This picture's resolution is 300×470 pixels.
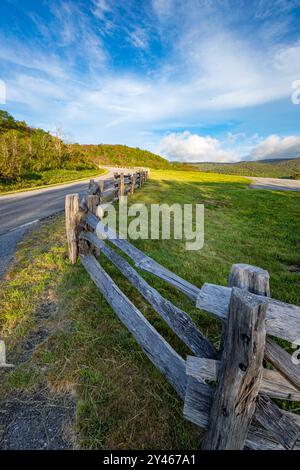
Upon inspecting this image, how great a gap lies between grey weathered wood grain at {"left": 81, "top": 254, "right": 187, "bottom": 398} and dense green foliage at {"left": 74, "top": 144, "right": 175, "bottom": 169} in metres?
67.1

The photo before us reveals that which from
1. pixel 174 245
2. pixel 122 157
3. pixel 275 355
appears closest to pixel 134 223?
pixel 174 245

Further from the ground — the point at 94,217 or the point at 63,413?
the point at 94,217

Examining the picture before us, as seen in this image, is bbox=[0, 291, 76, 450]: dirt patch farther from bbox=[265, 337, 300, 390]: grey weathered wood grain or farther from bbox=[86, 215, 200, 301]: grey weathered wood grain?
bbox=[265, 337, 300, 390]: grey weathered wood grain

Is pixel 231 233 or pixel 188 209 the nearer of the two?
pixel 231 233

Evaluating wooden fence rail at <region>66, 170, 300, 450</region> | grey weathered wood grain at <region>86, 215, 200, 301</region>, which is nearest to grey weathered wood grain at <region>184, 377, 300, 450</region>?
wooden fence rail at <region>66, 170, 300, 450</region>

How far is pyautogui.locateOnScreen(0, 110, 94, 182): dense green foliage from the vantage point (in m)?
19.8

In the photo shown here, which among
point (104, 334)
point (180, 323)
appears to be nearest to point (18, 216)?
point (104, 334)

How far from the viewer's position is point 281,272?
517cm

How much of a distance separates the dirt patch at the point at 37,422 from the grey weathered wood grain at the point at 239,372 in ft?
4.07

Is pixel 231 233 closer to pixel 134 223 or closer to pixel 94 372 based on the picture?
pixel 134 223

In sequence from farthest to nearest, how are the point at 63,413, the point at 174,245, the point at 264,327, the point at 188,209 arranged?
the point at 188,209 < the point at 174,245 < the point at 63,413 < the point at 264,327

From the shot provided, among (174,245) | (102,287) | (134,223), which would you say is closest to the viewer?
(102,287)

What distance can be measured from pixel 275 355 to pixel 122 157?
76.9 m

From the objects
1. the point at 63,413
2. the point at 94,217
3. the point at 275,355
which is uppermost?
the point at 94,217
